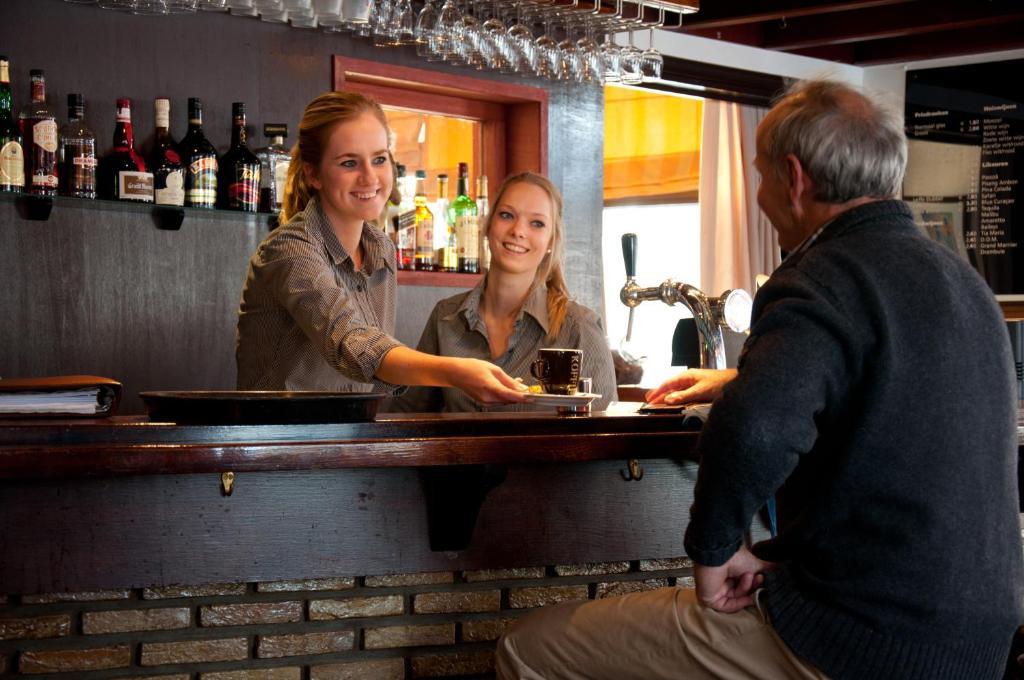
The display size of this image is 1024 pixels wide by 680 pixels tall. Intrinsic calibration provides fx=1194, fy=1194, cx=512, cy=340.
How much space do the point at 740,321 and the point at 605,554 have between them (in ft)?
2.40

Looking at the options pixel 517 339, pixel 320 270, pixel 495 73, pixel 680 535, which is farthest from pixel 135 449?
pixel 495 73

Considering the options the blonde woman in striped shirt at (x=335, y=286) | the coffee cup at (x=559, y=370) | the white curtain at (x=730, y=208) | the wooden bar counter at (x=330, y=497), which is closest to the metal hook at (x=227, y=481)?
the wooden bar counter at (x=330, y=497)

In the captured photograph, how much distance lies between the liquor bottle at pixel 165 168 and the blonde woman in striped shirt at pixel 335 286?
0.87m

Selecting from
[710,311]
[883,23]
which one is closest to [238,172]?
[710,311]

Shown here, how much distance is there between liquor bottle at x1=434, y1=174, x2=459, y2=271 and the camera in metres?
4.32

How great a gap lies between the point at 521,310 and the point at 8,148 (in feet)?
4.89

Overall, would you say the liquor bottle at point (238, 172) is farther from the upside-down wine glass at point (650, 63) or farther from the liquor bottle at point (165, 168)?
the upside-down wine glass at point (650, 63)

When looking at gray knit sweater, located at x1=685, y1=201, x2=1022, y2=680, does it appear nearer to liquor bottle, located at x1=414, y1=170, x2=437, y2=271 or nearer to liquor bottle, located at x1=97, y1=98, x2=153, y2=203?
liquor bottle, located at x1=97, y1=98, x2=153, y2=203

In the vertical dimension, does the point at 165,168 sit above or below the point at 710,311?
above

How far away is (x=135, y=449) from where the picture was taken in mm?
1719

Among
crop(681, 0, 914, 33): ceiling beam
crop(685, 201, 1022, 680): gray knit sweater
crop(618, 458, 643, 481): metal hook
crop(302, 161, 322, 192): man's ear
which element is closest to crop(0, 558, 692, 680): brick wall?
crop(618, 458, 643, 481): metal hook

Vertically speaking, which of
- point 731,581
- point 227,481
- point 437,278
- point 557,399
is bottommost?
point 731,581

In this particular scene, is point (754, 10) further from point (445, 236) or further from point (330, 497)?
point (330, 497)

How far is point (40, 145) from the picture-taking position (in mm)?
3330
